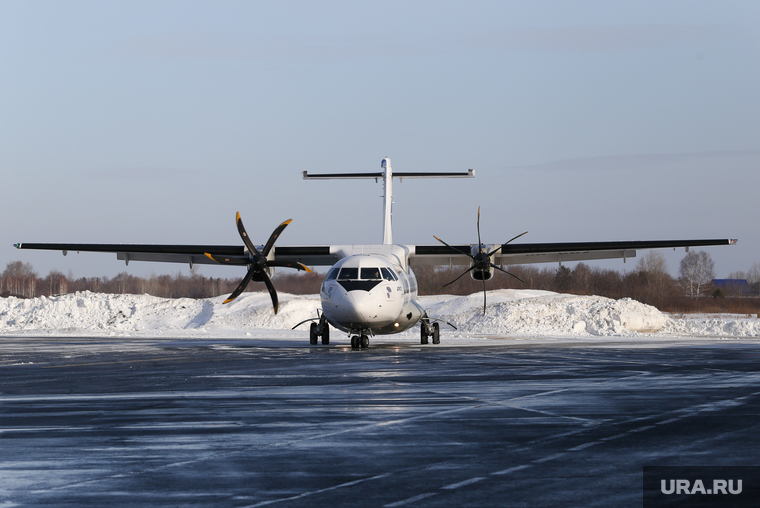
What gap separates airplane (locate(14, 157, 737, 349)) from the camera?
81.3 feet

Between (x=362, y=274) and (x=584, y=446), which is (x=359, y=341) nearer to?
(x=362, y=274)

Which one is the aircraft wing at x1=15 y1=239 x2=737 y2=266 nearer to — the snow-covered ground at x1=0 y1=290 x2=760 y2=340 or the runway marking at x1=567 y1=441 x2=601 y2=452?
the snow-covered ground at x1=0 y1=290 x2=760 y2=340

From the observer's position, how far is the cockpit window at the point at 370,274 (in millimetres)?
24875

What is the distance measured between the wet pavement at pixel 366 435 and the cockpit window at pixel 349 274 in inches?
350

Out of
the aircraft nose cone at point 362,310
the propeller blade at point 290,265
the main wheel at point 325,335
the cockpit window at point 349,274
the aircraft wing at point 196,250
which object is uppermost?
the aircraft wing at point 196,250

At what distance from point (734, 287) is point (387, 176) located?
104346 mm

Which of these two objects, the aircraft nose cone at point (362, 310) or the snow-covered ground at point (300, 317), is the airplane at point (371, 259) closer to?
the aircraft nose cone at point (362, 310)

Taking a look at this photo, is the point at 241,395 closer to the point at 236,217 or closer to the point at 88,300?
the point at 236,217

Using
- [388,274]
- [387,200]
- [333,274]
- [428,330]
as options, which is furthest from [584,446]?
[387,200]

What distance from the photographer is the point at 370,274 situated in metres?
25.0

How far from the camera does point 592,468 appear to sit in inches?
254

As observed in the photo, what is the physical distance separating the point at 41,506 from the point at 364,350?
1984 cm

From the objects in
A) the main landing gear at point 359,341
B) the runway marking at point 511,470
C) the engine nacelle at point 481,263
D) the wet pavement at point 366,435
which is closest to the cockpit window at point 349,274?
the main landing gear at point 359,341

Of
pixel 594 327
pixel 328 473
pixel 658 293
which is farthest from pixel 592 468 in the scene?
pixel 658 293
